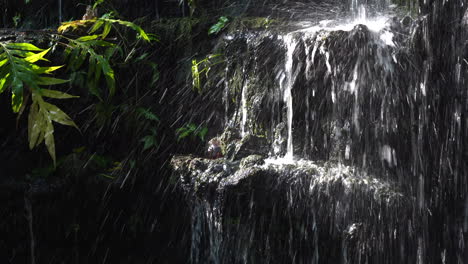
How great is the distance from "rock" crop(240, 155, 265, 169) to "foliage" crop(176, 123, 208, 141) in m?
0.83

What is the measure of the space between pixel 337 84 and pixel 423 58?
62 cm

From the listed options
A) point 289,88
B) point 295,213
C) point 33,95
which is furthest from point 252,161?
point 33,95

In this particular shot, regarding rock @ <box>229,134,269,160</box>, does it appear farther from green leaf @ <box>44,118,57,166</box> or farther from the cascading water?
green leaf @ <box>44,118,57,166</box>

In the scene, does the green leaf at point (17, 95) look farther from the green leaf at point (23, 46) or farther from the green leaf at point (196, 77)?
the green leaf at point (196, 77)

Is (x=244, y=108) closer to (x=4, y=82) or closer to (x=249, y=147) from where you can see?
(x=249, y=147)

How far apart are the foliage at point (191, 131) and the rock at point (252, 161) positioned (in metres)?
0.83

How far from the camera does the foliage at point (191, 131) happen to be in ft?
13.5

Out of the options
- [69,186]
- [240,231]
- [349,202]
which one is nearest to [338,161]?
[349,202]

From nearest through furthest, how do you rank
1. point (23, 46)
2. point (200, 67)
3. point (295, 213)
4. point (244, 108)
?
point (295, 213), point (23, 46), point (244, 108), point (200, 67)

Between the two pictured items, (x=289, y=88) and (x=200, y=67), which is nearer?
(x=289, y=88)

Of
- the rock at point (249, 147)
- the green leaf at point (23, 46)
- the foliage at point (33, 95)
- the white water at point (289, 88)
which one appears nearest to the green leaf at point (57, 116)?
the foliage at point (33, 95)

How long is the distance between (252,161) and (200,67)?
1.41 m

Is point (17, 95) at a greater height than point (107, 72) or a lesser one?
lesser

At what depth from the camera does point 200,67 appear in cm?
438
